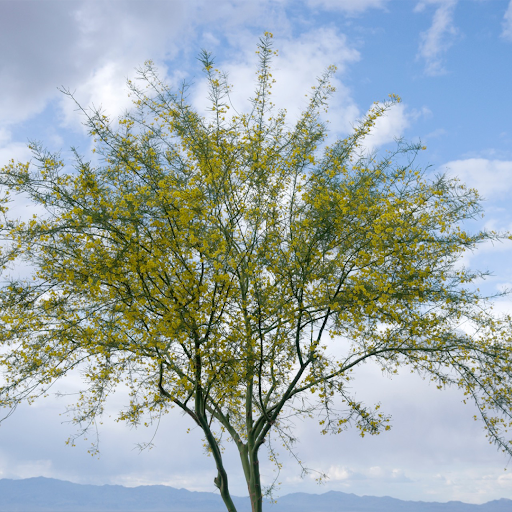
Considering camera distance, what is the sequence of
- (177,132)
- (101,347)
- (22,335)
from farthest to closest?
1. (177,132)
2. (22,335)
3. (101,347)

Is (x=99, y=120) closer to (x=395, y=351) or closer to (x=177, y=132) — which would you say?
(x=177, y=132)

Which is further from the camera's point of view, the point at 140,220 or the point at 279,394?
the point at 279,394

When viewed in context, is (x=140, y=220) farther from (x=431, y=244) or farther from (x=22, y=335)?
(x=431, y=244)

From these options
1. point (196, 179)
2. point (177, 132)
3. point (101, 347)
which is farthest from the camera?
point (177, 132)

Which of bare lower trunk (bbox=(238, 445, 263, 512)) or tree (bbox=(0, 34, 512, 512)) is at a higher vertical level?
tree (bbox=(0, 34, 512, 512))

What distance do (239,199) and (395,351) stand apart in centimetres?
385

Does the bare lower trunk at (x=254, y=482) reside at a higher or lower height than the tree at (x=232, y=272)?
lower

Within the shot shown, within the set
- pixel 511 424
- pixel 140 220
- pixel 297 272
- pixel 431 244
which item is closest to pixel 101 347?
pixel 140 220

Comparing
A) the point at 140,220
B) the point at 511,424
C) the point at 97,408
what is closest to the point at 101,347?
the point at 140,220

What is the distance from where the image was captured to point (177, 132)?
357 inches

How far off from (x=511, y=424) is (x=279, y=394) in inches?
157

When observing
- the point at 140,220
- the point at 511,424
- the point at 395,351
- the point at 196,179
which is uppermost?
the point at 196,179

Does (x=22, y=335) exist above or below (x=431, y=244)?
below

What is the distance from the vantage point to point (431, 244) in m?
8.47
